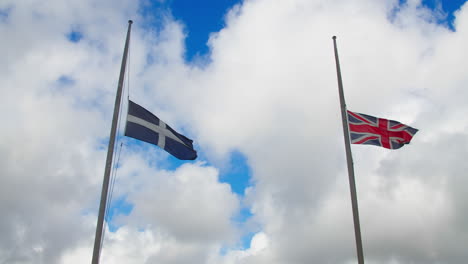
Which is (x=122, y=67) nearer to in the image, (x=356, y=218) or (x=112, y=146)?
(x=112, y=146)

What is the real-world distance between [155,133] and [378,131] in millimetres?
13674

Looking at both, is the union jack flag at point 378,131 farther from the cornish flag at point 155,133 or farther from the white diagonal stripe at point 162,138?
the white diagonal stripe at point 162,138

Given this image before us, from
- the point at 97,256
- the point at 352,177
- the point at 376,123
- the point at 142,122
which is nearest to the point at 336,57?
the point at 376,123

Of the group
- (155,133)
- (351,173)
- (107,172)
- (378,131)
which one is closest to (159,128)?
(155,133)

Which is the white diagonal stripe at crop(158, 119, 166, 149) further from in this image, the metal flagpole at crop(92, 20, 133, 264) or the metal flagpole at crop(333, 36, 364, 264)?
the metal flagpole at crop(333, 36, 364, 264)

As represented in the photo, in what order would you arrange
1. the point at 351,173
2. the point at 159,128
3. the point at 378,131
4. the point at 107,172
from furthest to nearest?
the point at 378,131 → the point at 159,128 → the point at 351,173 → the point at 107,172

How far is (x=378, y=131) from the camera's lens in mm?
25953

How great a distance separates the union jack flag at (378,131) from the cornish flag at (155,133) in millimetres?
9745

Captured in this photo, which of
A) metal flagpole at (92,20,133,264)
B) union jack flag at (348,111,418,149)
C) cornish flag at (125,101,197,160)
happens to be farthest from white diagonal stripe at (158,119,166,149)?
union jack flag at (348,111,418,149)

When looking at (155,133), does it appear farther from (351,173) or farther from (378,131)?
(378,131)

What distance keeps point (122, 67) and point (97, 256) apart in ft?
31.4

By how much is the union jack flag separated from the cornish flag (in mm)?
9745

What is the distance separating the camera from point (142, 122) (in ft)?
71.8

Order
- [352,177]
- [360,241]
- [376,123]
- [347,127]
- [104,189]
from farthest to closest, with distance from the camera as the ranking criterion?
[376,123] → [347,127] → [352,177] → [360,241] → [104,189]
